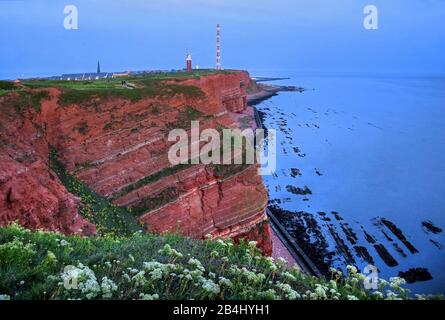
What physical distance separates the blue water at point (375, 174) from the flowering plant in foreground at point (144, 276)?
1907cm

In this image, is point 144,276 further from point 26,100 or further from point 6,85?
point 6,85

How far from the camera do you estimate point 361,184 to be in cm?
4359

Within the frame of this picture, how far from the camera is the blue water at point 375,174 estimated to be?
100 feet

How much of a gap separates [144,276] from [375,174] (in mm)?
45215

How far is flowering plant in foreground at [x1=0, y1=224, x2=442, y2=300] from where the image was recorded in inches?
216

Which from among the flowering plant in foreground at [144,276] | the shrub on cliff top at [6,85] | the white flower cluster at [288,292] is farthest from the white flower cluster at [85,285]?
the shrub on cliff top at [6,85]

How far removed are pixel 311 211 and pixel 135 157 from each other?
770 inches

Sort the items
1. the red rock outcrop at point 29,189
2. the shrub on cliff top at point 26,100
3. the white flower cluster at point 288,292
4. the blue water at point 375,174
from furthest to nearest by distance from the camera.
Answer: the blue water at point 375,174
the shrub on cliff top at point 26,100
the red rock outcrop at point 29,189
the white flower cluster at point 288,292

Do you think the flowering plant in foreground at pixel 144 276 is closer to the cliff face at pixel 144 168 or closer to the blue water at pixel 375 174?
the cliff face at pixel 144 168

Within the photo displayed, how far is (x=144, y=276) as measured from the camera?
240 inches

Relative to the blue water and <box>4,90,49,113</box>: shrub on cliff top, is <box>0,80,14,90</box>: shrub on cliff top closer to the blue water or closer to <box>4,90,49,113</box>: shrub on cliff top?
<box>4,90,49,113</box>: shrub on cliff top

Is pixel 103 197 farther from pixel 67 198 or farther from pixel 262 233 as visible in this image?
pixel 262 233

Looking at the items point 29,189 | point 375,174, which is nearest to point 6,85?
point 29,189

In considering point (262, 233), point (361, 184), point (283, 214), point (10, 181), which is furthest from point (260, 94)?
point (10, 181)
